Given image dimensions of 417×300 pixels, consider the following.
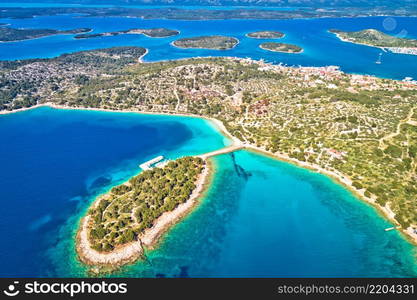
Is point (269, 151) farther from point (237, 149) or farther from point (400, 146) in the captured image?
point (400, 146)

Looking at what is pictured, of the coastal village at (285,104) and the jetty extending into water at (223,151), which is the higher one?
the coastal village at (285,104)

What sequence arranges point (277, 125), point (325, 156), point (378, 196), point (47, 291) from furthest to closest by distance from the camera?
point (277, 125) < point (325, 156) < point (378, 196) < point (47, 291)

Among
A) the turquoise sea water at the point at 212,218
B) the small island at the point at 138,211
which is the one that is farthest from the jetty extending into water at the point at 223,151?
the small island at the point at 138,211

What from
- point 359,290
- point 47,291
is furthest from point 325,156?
point 47,291

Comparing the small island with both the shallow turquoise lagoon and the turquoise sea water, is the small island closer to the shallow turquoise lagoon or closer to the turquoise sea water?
the turquoise sea water

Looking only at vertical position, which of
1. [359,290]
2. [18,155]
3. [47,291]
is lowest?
[18,155]

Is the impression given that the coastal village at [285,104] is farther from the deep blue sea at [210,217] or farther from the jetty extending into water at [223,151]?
the deep blue sea at [210,217]

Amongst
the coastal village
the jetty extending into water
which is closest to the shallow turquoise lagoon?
the coastal village
